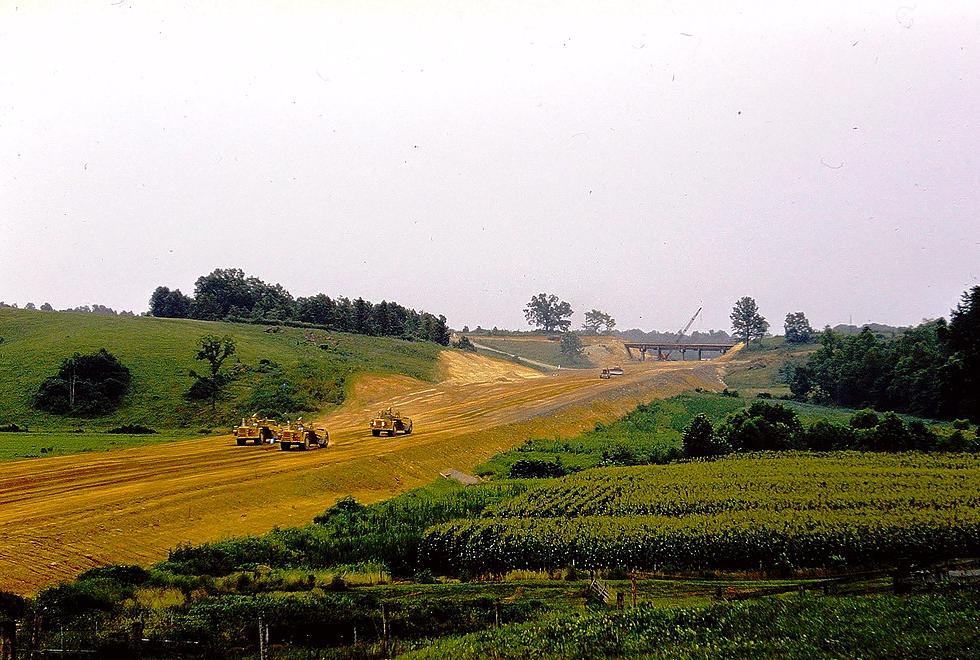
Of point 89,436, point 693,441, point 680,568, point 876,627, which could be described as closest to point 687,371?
point 693,441

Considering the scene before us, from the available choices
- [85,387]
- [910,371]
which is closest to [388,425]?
[85,387]

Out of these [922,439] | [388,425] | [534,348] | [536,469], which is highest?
[534,348]

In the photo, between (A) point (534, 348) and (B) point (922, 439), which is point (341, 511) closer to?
(B) point (922, 439)

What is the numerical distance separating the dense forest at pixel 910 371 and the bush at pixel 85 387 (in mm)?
69677

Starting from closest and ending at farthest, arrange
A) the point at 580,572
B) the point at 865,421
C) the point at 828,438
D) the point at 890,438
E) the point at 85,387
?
the point at 580,572 < the point at 890,438 < the point at 828,438 < the point at 865,421 < the point at 85,387

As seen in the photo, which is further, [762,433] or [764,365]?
[764,365]

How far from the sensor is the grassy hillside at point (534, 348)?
6112 inches

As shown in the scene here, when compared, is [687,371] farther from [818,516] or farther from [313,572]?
[313,572]

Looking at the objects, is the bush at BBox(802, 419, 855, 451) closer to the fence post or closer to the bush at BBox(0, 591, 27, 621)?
the bush at BBox(0, 591, 27, 621)

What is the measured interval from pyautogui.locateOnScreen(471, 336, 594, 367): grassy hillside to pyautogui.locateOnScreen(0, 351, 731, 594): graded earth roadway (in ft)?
254

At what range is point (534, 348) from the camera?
16712 cm

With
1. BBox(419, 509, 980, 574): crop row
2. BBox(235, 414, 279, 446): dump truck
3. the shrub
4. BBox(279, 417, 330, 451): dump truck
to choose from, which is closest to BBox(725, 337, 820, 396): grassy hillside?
the shrub

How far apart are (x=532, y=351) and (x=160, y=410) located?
4160 inches

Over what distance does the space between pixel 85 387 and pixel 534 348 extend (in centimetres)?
11202
